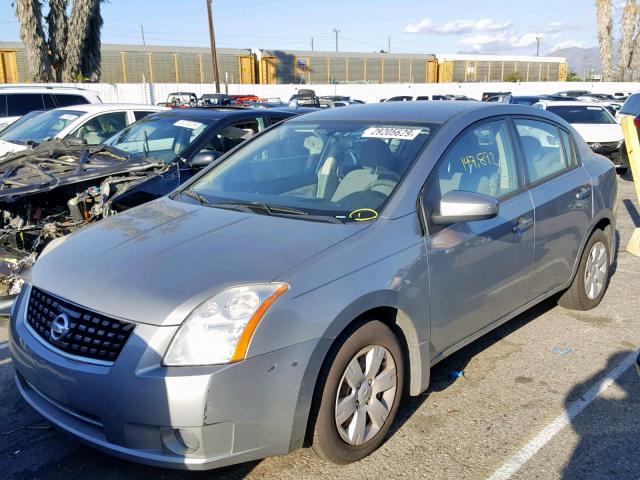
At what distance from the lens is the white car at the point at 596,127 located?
14234mm

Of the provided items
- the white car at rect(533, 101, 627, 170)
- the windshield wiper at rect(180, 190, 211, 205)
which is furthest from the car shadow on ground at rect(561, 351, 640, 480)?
the white car at rect(533, 101, 627, 170)

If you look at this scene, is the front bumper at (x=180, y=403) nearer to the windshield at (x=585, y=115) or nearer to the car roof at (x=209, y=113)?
the car roof at (x=209, y=113)

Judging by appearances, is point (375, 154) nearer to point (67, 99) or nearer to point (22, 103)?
point (67, 99)

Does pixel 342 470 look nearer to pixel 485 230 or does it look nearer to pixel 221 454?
pixel 221 454

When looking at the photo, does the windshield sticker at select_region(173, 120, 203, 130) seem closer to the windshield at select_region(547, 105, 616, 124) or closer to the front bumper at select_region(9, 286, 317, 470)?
the front bumper at select_region(9, 286, 317, 470)

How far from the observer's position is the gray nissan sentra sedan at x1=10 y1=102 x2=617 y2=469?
258 centimetres

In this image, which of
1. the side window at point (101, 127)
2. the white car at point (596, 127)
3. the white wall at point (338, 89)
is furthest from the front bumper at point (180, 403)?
the white wall at point (338, 89)

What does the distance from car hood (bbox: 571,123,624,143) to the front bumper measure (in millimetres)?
13414

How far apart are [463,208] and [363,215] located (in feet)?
1.76

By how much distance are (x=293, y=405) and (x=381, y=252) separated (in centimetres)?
88

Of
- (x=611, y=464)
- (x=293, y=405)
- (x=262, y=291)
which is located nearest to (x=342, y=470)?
(x=293, y=405)

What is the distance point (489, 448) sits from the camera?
3270 millimetres

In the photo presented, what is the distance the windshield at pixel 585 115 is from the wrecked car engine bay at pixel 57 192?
38.4 feet

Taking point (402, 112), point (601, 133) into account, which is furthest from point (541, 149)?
point (601, 133)
